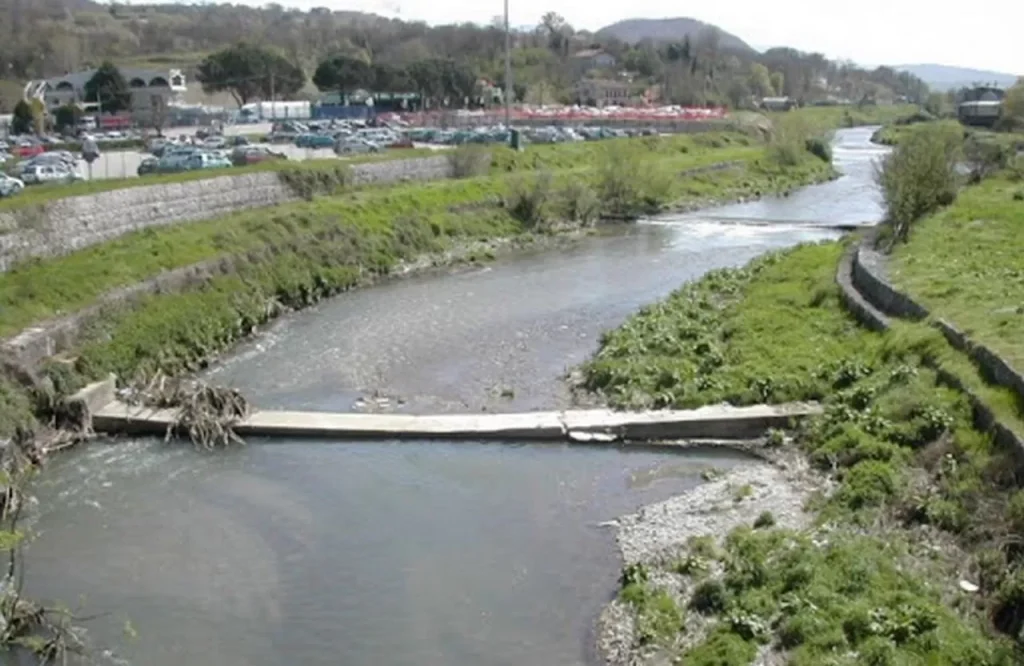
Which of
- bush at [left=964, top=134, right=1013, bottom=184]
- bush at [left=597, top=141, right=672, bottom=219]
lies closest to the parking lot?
bush at [left=597, top=141, right=672, bottom=219]

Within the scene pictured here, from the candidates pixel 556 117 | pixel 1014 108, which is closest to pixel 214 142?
pixel 556 117

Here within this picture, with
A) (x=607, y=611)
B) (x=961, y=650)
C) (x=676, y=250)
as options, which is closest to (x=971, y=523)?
(x=961, y=650)

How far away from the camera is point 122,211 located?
108 ft

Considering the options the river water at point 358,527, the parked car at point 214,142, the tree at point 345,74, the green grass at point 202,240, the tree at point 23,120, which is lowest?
the river water at point 358,527

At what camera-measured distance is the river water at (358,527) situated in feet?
47.8

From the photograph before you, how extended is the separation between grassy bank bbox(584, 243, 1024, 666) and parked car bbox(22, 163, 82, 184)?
83.2ft

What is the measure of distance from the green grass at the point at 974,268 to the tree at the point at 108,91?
76279 mm

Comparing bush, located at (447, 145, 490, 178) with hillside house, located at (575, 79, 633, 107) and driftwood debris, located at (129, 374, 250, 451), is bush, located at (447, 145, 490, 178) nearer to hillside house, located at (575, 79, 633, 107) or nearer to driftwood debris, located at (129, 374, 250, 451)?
driftwood debris, located at (129, 374, 250, 451)

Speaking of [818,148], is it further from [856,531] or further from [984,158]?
[856,531]

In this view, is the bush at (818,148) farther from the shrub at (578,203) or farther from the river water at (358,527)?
the river water at (358,527)

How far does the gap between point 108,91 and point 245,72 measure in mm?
13774

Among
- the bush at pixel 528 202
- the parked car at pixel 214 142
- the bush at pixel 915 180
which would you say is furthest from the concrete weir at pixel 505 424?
the parked car at pixel 214 142

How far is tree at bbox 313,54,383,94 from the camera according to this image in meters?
108

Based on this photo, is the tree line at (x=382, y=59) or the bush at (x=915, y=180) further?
the tree line at (x=382, y=59)
